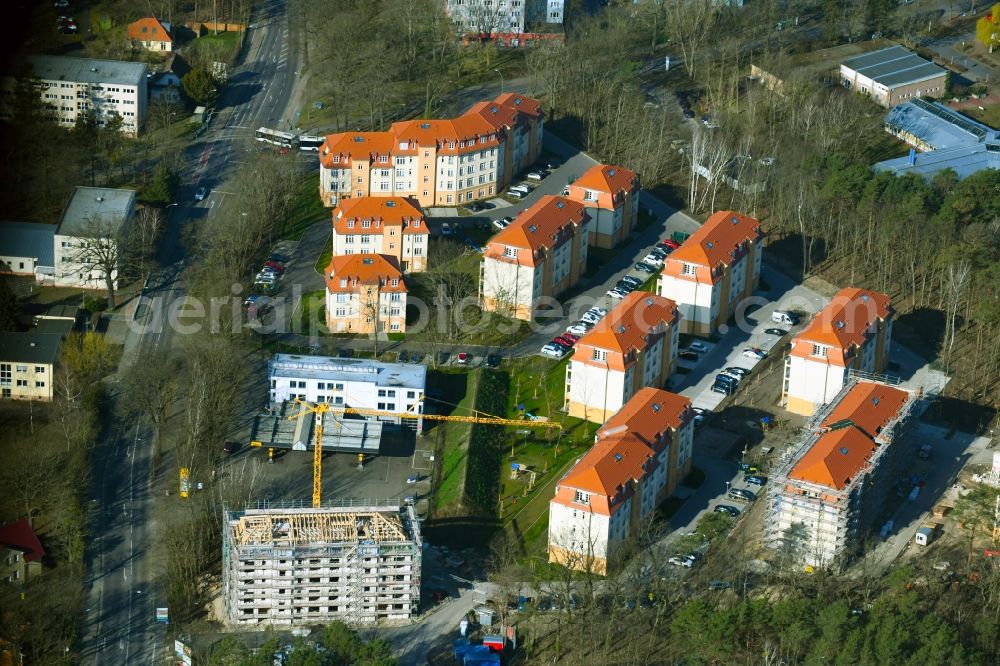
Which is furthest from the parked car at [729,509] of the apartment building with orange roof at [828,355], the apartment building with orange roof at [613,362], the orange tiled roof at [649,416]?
the apartment building with orange roof at [828,355]

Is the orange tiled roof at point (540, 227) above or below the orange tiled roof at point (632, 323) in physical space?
above

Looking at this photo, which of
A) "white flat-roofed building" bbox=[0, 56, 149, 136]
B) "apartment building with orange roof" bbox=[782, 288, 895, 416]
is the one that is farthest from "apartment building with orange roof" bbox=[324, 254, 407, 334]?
"white flat-roofed building" bbox=[0, 56, 149, 136]

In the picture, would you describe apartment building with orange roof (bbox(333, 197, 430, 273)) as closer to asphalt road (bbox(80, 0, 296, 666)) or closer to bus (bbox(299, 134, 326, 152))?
asphalt road (bbox(80, 0, 296, 666))

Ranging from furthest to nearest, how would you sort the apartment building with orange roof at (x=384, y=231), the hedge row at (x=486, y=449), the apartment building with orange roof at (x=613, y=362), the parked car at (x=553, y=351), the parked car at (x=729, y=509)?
1. the apartment building with orange roof at (x=384, y=231)
2. the parked car at (x=553, y=351)
3. the apartment building with orange roof at (x=613, y=362)
4. the hedge row at (x=486, y=449)
5. the parked car at (x=729, y=509)

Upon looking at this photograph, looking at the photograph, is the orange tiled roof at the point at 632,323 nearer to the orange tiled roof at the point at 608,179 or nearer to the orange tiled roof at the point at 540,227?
the orange tiled roof at the point at 540,227

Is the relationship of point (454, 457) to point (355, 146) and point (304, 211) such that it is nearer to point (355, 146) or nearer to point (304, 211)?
point (304, 211)

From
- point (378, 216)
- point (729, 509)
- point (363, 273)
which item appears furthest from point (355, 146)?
point (729, 509)

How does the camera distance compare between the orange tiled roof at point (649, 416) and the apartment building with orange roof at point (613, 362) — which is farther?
the apartment building with orange roof at point (613, 362)
